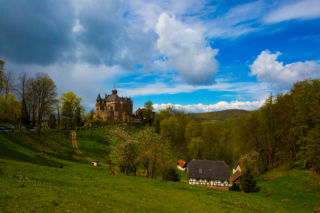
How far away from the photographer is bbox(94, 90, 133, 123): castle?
11731 centimetres

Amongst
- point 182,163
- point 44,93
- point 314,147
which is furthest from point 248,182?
point 44,93

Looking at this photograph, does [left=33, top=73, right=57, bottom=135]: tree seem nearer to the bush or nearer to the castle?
the bush

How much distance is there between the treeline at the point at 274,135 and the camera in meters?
42.6

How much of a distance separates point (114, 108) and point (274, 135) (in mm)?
92947

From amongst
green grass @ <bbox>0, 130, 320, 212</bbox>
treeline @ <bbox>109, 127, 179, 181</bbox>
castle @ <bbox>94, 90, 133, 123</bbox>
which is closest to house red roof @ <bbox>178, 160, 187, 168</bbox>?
green grass @ <bbox>0, 130, 320, 212</bbox>

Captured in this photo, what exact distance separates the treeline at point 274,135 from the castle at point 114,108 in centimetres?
4321

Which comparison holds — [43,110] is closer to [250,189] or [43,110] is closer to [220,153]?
[250,189]

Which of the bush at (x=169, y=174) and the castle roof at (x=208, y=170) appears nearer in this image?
the bush at (x=169, y=174)

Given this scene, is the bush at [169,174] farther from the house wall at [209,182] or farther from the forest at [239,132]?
the house wall at [209,182]

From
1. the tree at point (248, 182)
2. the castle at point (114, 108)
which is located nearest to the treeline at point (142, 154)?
the tree at point (248, 182)

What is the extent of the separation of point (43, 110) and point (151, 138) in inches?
1387

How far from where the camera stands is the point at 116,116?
120 m

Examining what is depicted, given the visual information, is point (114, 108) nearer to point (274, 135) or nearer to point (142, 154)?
point (142, 154)

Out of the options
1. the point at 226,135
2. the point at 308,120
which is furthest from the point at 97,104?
the point at 308,120
